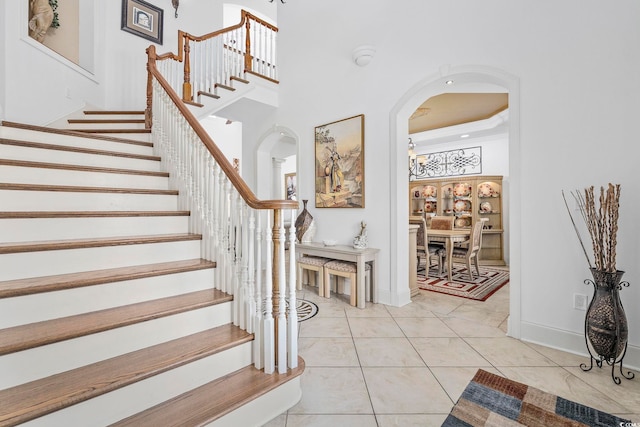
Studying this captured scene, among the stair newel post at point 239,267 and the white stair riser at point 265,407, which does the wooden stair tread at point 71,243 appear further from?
the white stair riser at point 265,407

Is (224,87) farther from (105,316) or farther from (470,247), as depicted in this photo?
(470,247)

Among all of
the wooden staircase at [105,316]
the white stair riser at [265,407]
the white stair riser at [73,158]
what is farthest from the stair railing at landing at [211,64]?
the white stair riser at [265,407]

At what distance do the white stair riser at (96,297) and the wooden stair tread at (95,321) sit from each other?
0.03 meters

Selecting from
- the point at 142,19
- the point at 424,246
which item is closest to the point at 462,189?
the point at 424,246

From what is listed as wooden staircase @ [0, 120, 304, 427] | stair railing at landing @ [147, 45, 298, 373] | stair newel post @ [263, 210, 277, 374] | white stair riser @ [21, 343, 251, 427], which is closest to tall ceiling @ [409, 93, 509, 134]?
stair railing at landing @ [147, 45, 298, 373]

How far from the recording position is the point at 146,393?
1334mm

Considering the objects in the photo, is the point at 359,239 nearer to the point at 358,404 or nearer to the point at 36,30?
the point at 358,404

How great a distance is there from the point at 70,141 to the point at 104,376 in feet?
7.47

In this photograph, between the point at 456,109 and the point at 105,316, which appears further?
the point at 456,109

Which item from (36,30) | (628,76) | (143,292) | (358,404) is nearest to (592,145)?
(628,76)

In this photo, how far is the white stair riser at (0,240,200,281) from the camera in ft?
4.99

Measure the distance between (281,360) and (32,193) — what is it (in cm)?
196

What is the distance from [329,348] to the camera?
231 cm

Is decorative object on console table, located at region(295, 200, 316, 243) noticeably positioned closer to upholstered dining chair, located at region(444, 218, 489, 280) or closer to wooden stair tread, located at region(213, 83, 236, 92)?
wooden stair tread, located at region(213, 83, 236, 92)
